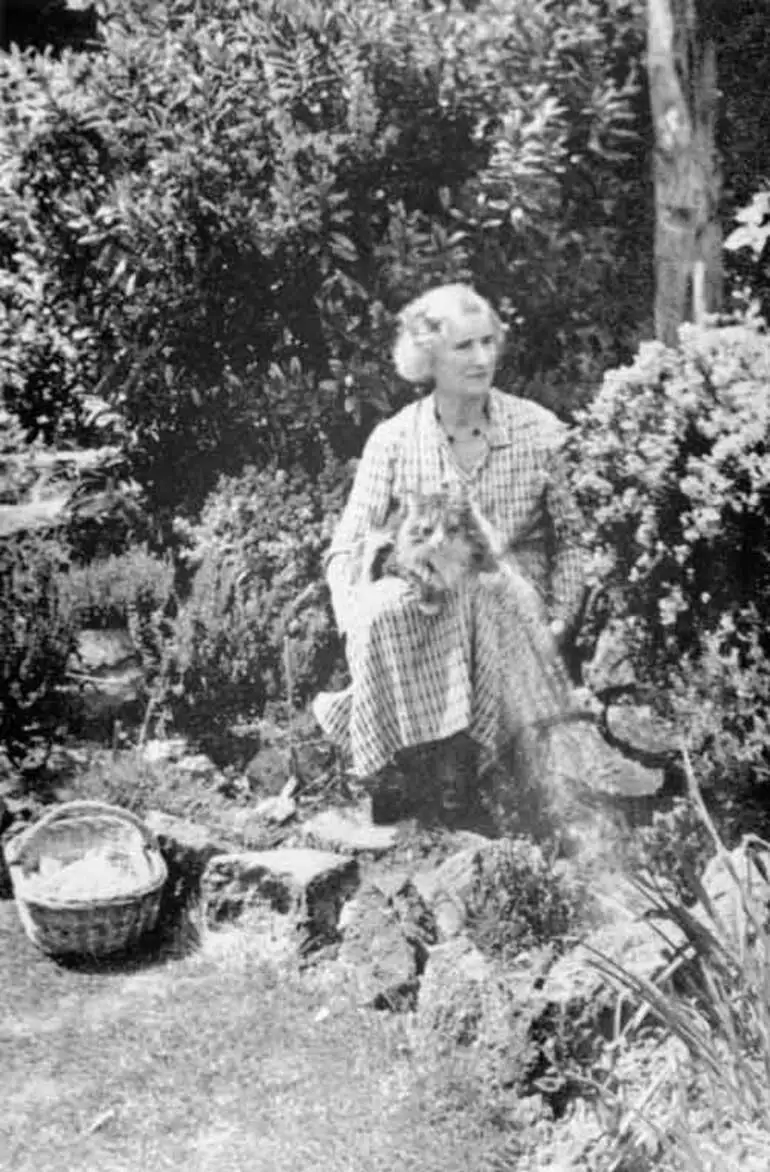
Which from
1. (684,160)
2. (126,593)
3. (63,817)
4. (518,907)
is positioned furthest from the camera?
(126,593)

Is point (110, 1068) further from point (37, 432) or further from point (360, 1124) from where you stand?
point (37, 432)

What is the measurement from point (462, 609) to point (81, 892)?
5.29 feet

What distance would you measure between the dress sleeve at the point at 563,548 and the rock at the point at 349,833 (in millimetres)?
1009

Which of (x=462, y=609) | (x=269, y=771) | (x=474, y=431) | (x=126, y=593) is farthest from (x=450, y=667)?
(x=126, y=593)

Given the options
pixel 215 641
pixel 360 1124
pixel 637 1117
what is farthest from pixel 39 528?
pixel 637 1117

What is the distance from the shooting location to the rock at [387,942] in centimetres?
441

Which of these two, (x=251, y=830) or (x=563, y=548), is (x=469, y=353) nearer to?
(x=563, y=548)

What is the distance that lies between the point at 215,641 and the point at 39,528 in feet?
5.53

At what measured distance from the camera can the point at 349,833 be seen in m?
5.48

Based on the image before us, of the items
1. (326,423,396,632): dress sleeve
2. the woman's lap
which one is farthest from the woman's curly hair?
the woman's lap

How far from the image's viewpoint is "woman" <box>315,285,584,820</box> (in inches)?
209

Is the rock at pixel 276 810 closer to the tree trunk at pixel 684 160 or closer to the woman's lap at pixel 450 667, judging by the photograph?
the woman's lap at pixel 450 667

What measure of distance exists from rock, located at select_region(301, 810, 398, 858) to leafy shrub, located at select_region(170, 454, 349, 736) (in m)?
0.93

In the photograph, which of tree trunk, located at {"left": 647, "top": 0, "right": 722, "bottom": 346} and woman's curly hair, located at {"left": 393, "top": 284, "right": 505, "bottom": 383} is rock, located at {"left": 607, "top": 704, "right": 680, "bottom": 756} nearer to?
woman's curly hair, located at {"left": 393, "top": 284, "right": 505, "bottom": 383}
